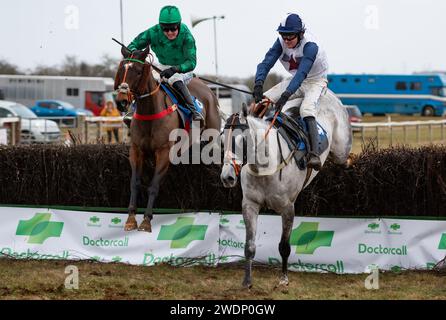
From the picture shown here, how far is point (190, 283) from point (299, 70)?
289cm

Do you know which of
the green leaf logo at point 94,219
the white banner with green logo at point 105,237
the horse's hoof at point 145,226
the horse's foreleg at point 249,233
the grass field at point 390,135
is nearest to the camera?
the horse's foreleg at point 249,233

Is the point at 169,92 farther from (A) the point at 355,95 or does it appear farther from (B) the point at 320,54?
(A) the point at 355,95

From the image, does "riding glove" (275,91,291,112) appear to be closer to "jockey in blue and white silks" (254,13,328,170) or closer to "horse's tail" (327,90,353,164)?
"jockey in blue and white silks" (254,13,328,170)

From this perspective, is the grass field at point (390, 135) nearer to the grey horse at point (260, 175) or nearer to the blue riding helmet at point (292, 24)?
the blue riding helmet at point (292, 24)

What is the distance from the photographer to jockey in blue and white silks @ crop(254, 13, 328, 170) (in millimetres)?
9586

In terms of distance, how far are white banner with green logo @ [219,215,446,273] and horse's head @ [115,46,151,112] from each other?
2.19 metres

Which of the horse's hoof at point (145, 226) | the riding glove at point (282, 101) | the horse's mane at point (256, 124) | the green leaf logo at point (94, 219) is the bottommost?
the green leaf logo at point (94, 219)

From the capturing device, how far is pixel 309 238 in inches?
413

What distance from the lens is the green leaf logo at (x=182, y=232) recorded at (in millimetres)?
10758

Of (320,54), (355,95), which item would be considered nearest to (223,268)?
(320,54)

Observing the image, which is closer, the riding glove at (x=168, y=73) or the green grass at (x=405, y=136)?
the riding glove at (x=168, y=73)

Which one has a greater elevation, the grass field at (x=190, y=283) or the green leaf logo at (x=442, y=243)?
the green leaf logo at (x=442, y=243)

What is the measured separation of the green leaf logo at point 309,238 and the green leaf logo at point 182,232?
1255mm

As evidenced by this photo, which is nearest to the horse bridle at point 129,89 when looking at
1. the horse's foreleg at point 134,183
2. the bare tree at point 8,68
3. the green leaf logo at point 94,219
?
the horse's foreleg at point 134,183
